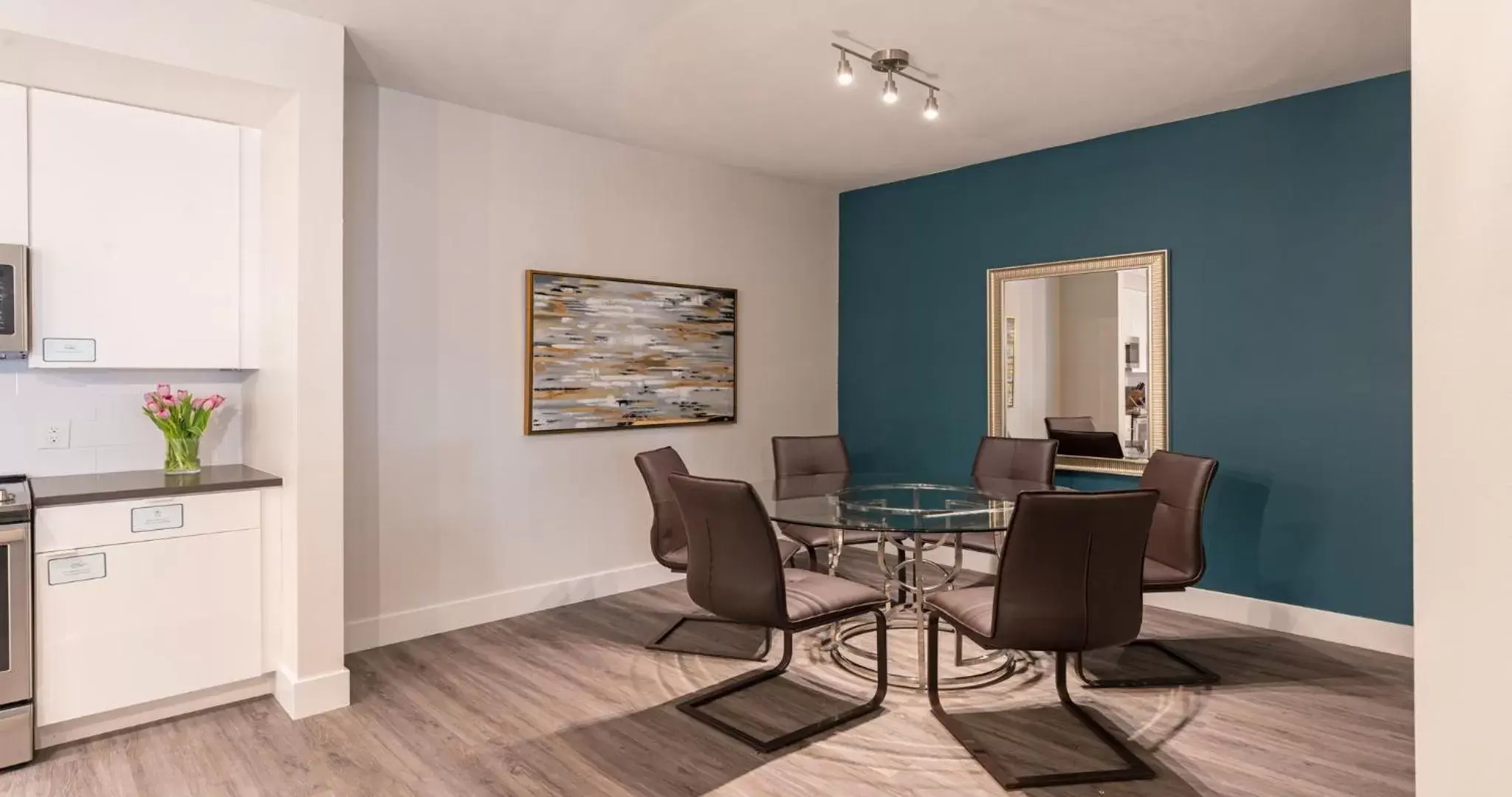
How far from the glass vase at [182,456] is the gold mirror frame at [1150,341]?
4156mm

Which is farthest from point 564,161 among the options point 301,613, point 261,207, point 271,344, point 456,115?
point 301,613

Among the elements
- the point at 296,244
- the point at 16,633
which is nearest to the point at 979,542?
the point at 296,244

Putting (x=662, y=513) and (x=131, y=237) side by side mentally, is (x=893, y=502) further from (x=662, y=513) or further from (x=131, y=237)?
(x=131, y=237)

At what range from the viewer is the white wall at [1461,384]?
1.06 metres

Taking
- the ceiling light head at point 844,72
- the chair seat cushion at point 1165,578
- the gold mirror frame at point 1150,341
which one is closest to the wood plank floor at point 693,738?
the chair seat cushion at point 1165,578

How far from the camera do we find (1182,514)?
3.52m

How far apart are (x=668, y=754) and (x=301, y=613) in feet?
4.94

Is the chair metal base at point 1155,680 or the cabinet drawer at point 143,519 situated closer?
the cabinet drawer at point 143,519

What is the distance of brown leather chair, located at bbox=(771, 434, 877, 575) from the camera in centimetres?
410

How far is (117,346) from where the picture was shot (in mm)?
3082

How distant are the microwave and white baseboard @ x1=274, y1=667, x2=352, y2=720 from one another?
4.89 feet

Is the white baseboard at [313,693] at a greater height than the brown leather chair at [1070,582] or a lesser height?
lesser

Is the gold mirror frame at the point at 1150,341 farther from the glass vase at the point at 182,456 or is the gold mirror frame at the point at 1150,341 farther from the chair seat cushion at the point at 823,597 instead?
the glass vase at the point at 182,456

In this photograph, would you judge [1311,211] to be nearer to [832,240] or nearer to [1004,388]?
[1004,388]
